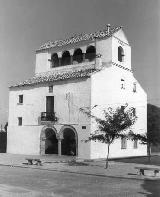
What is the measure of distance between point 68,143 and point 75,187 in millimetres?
18859

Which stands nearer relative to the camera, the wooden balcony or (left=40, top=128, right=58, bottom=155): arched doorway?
the wooden balcony

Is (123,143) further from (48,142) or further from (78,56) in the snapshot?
(78,56)

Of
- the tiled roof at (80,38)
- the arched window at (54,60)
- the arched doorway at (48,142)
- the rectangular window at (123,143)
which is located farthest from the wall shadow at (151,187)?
the arched window at (54,60)

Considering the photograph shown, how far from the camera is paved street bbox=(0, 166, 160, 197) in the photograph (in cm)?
1299

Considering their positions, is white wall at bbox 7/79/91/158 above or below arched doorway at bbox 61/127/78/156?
above

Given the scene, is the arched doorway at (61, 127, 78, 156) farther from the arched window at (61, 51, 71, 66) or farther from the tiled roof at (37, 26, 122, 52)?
the tiled roof at (37, 26, 122, 52)

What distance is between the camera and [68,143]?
3347cm

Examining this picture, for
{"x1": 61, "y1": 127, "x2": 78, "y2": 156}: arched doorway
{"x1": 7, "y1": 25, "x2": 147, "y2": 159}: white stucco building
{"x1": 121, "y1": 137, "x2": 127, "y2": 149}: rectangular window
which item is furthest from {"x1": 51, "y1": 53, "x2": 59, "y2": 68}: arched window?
{"x1": 121, "y1": 137, "x2": 127, "y2": 149}: rectangular window

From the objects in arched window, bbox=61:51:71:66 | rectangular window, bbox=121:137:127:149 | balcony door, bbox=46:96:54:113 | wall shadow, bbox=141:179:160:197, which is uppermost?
arched window, bbox=61:51:71:66

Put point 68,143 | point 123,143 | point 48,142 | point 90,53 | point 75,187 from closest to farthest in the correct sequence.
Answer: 1. point 75,187
2. point 68,143
3. point 48,142
4. point 123,143
5. point 90,53

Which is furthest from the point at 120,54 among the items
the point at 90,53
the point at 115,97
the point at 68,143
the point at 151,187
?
the point at 151,187

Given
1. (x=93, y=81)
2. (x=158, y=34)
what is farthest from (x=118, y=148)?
(x=158, y=34)

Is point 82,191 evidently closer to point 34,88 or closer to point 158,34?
point 158,34

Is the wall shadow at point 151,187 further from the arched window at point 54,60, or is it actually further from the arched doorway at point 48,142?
the arched window at point 54,60
